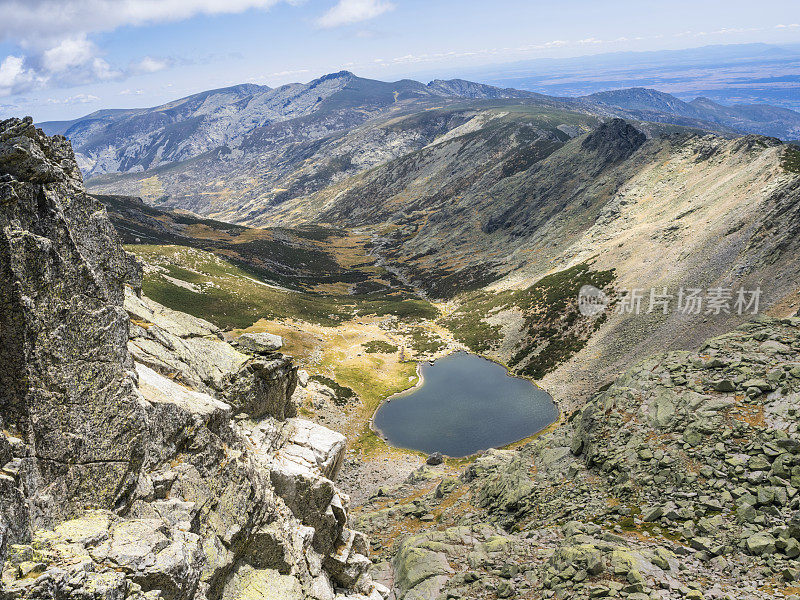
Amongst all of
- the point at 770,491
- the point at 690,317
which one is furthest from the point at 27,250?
the point at 690,317

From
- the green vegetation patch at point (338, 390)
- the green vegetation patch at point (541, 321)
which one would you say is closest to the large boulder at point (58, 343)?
the green vegetation patch at point (338, 390)

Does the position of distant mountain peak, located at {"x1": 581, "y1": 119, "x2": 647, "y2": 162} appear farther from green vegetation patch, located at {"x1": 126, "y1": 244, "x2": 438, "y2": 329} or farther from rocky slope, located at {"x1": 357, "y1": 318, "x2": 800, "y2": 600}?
rocky slope, located at {"x1": 357, "y1": 318, "x2": 800, "y2": 600}

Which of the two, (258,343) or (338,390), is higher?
(258,343)

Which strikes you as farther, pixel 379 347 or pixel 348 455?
pixel 379 347

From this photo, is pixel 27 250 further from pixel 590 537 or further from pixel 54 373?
pixel 590 537

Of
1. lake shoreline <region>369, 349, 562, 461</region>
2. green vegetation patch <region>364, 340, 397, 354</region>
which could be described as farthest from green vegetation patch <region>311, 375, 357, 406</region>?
green vegetation patch <region>364, 340, 397, 354</region>

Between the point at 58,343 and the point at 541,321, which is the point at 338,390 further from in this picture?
the point at 58,343

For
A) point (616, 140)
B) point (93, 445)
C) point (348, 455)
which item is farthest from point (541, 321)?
point (616, 140)
